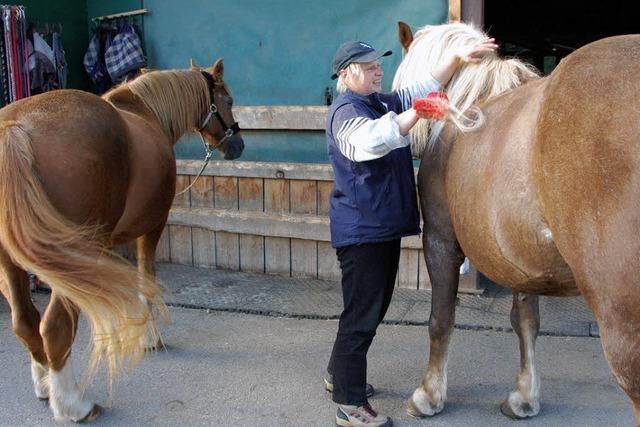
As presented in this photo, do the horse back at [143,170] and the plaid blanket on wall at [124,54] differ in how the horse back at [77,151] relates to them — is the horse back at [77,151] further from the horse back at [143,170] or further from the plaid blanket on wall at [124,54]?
the plaid blanket on wall at [124,54]

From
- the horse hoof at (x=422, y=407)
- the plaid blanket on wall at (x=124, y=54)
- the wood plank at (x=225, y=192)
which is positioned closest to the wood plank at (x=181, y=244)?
the wood plank at (x=225, y=192)

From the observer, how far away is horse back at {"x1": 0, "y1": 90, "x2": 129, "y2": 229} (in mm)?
2643

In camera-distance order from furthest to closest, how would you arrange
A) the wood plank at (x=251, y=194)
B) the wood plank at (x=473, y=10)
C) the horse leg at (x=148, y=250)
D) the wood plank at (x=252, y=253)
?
the wood plank at (x=252, y=253) < the wood plank at (x=251, y=194) < the wood plank at (x=473, y=10) < the horse leg at (x=148, y=250)

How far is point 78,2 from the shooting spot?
5773mm

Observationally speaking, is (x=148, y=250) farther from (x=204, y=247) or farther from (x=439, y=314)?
(x=439, y=314)

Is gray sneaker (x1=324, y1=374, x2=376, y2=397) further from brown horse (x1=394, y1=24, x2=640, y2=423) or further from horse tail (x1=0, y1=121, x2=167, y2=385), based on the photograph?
horse tail (x1=0, y1=121, x2=167, y2=385)

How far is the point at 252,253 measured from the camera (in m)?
5.36

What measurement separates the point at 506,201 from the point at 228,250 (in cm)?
359

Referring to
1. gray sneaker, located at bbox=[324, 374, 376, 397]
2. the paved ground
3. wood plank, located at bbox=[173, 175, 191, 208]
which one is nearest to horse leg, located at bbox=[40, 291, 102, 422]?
the paved ground

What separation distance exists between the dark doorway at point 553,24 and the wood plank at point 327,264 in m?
A: 4.15

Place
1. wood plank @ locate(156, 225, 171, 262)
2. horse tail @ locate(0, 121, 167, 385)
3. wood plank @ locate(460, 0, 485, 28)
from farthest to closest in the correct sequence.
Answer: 1. wood plank @ locate(156, 225, 171, 262)
2. wood plank @ locate(460, 0, 485, 28)
3. horse tail @ locate(0, 121, 167, 385)

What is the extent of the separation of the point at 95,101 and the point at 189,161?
2.48m

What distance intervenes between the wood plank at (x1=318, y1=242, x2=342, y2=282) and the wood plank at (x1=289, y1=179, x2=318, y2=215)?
305mm

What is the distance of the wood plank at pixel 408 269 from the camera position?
477 cm
